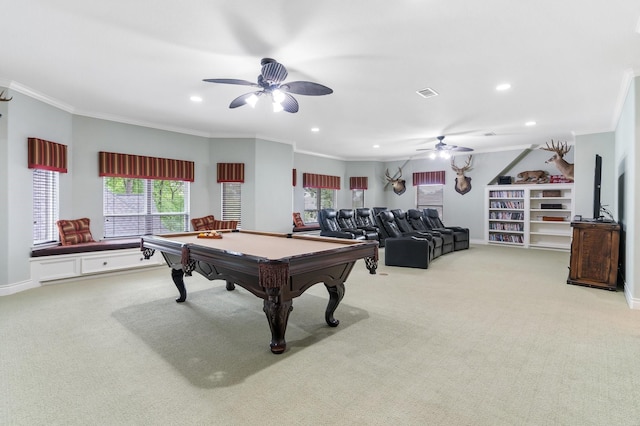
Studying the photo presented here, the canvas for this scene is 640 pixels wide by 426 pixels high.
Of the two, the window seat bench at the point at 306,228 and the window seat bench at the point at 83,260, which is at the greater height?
the window seat bench at the point at 306,228

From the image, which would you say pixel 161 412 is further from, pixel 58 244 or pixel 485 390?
pixel 58 244

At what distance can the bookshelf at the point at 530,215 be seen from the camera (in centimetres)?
820

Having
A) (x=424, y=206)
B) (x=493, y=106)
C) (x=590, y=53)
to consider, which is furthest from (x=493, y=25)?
(x=424, y=206)

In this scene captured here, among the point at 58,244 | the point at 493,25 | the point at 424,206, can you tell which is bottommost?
the point at 58,244

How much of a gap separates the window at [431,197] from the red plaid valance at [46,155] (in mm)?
9414

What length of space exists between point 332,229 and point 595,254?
17.0ft

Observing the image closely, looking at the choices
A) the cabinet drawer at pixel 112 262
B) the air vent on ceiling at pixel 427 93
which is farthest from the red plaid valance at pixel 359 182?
the cabinet drawer at pixel 112 262

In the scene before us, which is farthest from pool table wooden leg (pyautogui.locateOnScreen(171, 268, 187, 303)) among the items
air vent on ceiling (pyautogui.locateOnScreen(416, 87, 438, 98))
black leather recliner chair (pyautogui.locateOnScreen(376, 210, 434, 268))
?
air vent on ceiling (pyautogui.locateOnScreen(416, 87, 438, 98))

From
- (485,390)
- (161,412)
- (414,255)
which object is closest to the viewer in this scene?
(161,412)

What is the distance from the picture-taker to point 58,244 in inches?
199

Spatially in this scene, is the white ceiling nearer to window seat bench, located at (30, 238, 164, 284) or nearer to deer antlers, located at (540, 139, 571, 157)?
deer antlers, located at (540, 139, 571, 157)

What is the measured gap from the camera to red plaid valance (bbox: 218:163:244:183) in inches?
279

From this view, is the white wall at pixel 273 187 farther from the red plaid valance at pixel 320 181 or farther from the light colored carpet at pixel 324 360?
the light colored carpet at pixel 324 360

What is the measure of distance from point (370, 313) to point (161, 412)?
2258 millimetres
